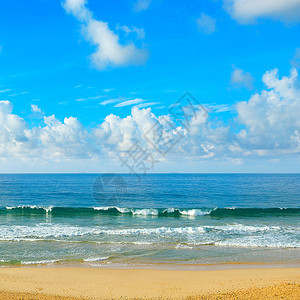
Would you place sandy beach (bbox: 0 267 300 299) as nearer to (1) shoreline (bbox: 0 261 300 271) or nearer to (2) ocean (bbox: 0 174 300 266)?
(1) shoreline (bbox: 0 261 300 271)

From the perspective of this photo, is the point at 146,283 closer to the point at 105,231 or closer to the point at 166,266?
the point at 166,266

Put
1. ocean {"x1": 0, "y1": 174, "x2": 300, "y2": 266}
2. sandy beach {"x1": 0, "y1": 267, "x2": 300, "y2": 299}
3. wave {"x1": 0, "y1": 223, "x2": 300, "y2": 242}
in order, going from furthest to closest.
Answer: wave {"x1": 0, "y1": 223, "x2": 300, "y2": 242} → ocean {"x1": 0, "y1": 174, "x2": 300, "y2": 266} → sandy beach {"x1": 0, "y1": 267, "x2": 300, "y2": 299}

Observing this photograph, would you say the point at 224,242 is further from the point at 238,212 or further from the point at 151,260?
the point at 238,212

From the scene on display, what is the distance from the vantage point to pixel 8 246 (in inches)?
661

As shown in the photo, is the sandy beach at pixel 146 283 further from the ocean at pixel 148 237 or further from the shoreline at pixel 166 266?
the ocean at pixel 148 237

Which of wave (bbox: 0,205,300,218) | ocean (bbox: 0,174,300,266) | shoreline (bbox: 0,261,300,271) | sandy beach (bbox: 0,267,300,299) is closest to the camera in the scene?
sandy beach (bbox: 0,267,300,299)

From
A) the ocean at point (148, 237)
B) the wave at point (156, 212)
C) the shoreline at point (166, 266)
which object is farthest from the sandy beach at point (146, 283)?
the wave at point (156, 212)

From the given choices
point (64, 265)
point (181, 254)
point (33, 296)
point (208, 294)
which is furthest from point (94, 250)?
point (208, 294)

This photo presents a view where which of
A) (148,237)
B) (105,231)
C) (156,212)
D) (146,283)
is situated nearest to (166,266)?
(146,283)

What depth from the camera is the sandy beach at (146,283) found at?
10.1 metres

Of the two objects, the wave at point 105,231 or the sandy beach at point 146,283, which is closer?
the sandy beach at point 146,283

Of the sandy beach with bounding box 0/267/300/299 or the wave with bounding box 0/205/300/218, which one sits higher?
the sandy beach with bounding box 0/267/300/299

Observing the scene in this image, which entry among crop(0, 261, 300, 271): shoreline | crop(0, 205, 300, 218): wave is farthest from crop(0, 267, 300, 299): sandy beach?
crop(0, 205, 300, 218): wave

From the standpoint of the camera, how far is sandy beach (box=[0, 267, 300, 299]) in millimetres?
10102
